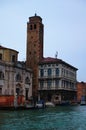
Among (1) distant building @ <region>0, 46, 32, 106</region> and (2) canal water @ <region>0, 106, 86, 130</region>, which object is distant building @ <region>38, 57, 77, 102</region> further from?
(2) canal water @ <region>0, 106, 86, 130</region>

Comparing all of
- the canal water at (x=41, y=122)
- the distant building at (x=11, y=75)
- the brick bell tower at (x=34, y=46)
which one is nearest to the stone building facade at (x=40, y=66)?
the brick bell tower at (x=34, y=46)

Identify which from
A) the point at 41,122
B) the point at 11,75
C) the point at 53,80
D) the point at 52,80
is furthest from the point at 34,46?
the point at 41,122

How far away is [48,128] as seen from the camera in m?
24.8

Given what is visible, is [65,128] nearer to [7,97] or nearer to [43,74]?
[7,97]

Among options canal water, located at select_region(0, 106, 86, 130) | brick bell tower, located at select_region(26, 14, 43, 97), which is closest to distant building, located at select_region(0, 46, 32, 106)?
brick bell tower, located at select_region(26, 14, 43, 97)


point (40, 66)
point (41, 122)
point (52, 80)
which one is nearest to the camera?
point (41, 122)

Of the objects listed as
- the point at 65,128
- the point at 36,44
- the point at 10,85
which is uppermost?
the point at 36,44

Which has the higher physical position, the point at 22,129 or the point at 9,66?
the point at 9,66

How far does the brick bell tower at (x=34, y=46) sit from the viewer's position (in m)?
78.3

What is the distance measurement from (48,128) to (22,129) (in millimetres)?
1969

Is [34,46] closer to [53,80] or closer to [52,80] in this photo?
[52,80]

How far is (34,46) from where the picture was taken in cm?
7869

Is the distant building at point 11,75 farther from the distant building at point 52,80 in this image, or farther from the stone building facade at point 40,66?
the distant building at point 52,80

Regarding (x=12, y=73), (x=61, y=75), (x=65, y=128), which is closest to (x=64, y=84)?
(x=61, y=75)
